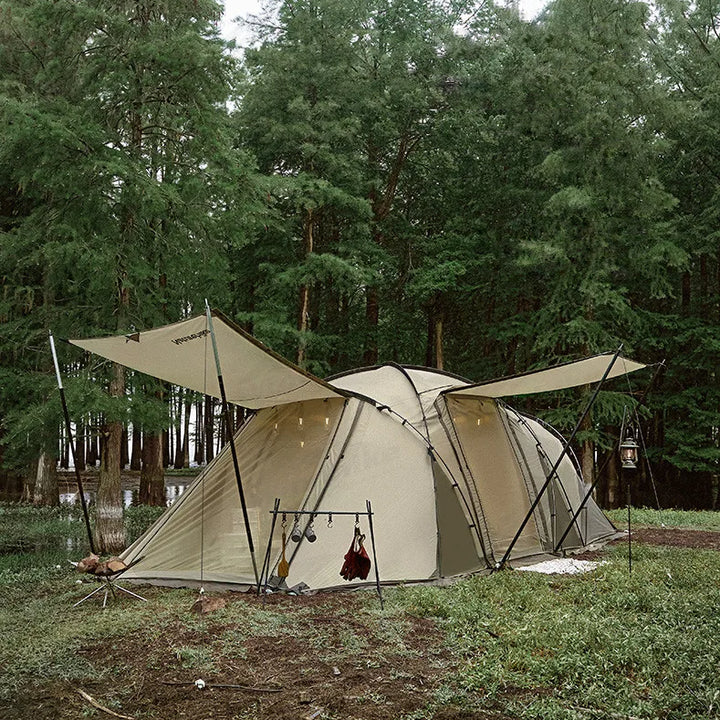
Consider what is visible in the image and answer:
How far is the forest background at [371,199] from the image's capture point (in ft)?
29.5

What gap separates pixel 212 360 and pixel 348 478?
188cm

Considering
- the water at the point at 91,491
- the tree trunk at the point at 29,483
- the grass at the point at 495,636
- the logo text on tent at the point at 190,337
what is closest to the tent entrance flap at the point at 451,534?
the grass at the point at 495,636

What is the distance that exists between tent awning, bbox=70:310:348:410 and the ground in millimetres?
1842

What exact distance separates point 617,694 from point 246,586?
11.6 ft

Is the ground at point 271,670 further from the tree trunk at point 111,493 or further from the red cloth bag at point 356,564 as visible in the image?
the tree trunk at point 111,493

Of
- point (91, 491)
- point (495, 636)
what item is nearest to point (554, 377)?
point (495, 636)

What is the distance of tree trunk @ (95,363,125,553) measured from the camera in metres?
8.91

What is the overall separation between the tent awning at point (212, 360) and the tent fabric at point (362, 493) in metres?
0.57

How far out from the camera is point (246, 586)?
254 inches

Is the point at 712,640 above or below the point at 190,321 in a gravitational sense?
below

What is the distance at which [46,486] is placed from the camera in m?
14.2

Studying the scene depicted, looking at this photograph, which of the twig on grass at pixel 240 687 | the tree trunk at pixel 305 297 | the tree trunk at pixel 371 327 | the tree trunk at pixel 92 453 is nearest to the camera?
the twig on grass at pixel 240 687

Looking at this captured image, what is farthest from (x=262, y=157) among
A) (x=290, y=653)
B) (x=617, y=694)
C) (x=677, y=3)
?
(x=617, y=694)

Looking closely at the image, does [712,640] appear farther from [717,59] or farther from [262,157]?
[717,59]
